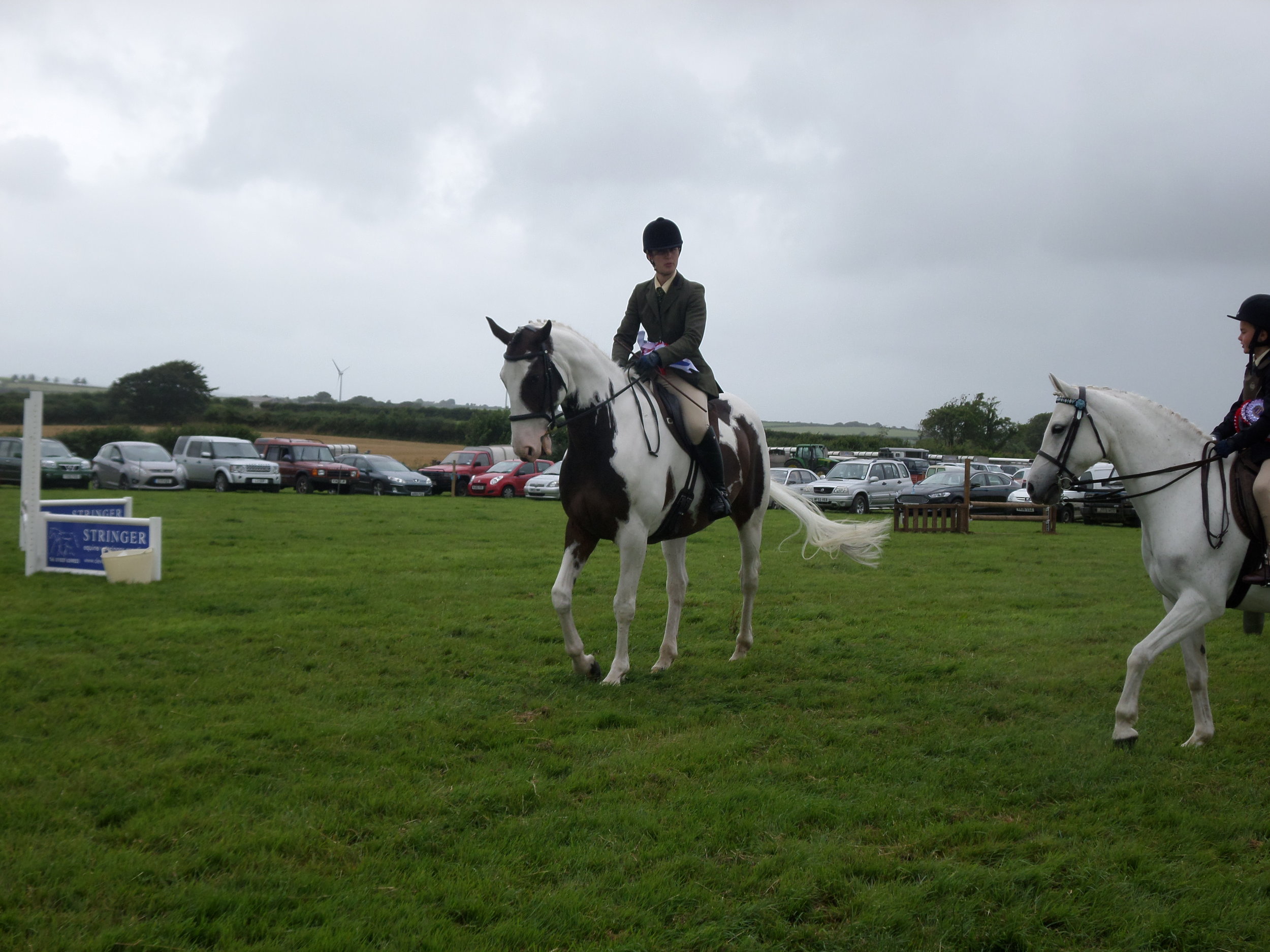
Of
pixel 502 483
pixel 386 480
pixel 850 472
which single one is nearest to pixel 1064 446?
pixel 850 472

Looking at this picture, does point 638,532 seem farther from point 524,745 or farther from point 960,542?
point 960,542

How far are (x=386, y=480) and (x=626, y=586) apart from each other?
26.5m

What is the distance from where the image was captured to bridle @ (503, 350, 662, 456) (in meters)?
5.71

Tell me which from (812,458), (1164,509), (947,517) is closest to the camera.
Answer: (1164,509)

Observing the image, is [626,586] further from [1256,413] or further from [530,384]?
[1256,413]

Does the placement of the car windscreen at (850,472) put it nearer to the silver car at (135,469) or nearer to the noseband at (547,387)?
the silver car at (135,469)

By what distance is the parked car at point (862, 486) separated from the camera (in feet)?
91.9

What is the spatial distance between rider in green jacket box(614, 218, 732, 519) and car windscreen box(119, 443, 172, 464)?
2514 centimetres

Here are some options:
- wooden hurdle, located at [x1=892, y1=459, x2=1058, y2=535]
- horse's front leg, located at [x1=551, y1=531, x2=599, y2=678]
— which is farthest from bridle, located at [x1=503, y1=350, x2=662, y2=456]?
wooden hurdle, located at [x1=892, y1=459, x2=1058, y2=535]

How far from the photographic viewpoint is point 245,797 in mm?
3949

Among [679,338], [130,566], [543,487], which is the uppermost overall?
[679,338]

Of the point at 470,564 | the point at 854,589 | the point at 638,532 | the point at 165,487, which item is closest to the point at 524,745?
the point at 638,532

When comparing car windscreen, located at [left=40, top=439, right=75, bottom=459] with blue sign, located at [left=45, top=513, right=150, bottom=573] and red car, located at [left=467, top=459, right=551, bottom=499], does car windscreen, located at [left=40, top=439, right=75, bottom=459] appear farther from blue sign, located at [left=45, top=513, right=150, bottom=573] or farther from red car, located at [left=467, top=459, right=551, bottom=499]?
blue sign, located at [left=45, top=513, right=150, bottom=573]

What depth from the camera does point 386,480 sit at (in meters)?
31.3
